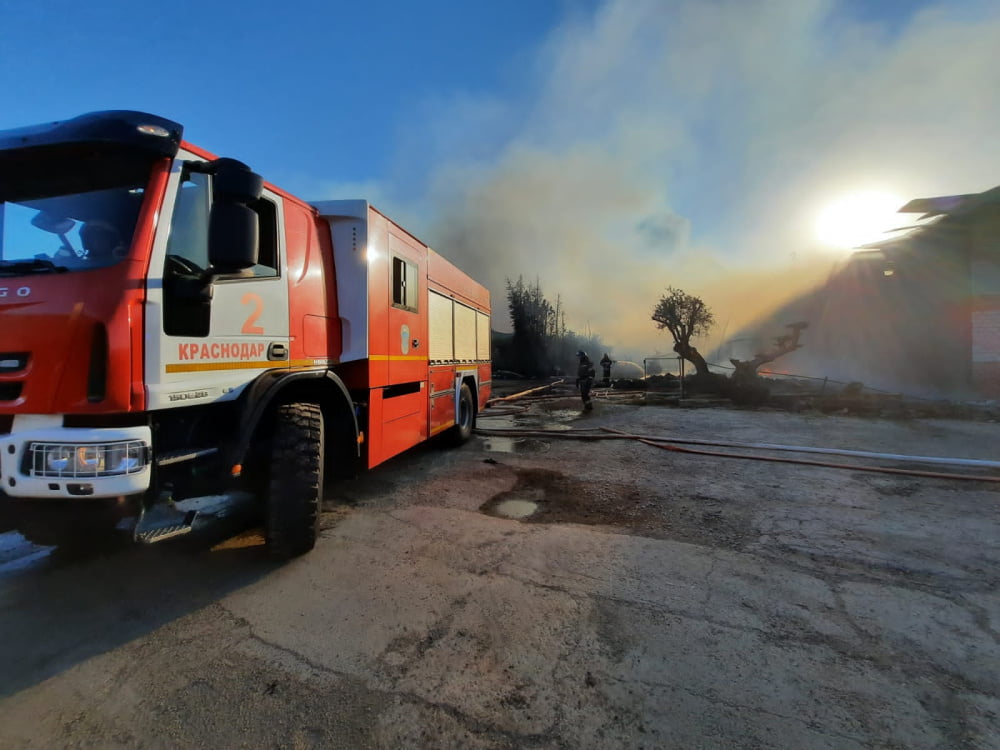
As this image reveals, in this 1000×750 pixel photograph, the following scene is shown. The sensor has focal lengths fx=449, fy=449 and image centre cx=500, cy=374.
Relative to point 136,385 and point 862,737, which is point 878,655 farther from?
point 136,385

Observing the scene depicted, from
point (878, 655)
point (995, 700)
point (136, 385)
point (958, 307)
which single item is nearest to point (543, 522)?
point (878, 655)

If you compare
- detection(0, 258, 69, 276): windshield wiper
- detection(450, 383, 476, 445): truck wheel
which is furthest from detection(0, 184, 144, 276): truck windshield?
detection(450, 383, 476, 445): truck wheel

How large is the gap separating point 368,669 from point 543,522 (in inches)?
89.9

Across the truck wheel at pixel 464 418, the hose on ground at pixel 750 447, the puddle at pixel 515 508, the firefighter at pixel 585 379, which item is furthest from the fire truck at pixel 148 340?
the firefighter at pixel 585 379

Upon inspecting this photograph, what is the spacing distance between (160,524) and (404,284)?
11.2 ft

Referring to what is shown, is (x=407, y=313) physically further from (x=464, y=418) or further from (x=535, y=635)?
(x=535, y=635)

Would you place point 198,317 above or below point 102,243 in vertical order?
below

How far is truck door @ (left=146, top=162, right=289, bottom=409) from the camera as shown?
100 inches

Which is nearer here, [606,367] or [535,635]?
[535,635]

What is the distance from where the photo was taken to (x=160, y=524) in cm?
251

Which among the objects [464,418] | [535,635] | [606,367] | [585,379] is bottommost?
[535,635]

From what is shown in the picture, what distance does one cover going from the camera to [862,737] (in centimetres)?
183

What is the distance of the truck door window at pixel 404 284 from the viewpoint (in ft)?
16.4

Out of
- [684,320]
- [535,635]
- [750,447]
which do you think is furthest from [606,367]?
[535,635]
